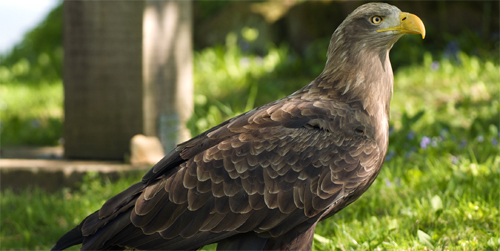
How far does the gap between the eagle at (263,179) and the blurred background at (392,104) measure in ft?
2.31

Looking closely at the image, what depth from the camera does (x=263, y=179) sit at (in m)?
2.70

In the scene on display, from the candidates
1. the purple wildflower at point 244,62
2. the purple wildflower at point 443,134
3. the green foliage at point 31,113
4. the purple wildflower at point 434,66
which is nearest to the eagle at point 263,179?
the purple wildflower at point 443,134

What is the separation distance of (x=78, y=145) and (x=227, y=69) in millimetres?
2683

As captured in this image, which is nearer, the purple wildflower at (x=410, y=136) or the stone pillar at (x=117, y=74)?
the purple wildflower at (x=410, y=136)

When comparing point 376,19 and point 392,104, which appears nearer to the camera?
point 376,19

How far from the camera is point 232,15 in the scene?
893cm

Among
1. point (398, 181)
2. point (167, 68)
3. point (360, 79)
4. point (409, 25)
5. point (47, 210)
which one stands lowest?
point (47, 210)

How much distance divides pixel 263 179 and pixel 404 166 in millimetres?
2199

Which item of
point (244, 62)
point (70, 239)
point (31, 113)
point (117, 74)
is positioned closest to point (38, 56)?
point (31, 113)

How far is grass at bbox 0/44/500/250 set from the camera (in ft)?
11.1

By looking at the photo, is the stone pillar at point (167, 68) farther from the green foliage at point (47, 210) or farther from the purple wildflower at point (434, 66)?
the purple wildflower at point (434, 66)

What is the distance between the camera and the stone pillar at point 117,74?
208 inches

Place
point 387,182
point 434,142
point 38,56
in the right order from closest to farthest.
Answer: point 387,182 < point 434,142 < point 38,56

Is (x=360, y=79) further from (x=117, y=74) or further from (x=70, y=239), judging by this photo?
(x=117, y=74)
